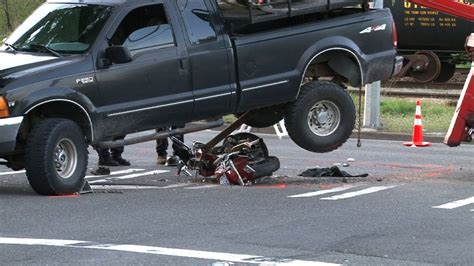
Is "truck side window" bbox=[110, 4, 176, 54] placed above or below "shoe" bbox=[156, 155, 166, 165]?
above

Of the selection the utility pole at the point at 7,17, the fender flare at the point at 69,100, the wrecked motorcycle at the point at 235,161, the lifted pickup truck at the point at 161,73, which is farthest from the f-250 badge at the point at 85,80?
the utility pole at the point at 7,17

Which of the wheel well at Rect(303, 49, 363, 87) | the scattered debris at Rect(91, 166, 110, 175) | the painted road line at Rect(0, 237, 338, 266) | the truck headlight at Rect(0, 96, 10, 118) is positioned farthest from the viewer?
the scattered debris at Rect(91, 166, 110, 175)

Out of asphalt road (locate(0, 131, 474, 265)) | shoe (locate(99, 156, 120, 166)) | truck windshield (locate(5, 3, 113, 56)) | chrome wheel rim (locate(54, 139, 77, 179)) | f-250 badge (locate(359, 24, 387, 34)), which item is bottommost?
shoe (locate(99, 156, 120, 166))

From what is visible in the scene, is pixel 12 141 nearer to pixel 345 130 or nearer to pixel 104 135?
pixel 104 135

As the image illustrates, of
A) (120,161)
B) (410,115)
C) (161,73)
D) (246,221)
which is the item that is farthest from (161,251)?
(410,115)

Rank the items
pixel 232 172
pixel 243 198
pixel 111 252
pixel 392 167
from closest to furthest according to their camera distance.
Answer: pixel 111 252, pixel 243 198, pixel 232 172, pixel 392 167

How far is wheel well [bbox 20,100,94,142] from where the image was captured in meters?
10.5

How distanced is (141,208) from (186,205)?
1.61ft

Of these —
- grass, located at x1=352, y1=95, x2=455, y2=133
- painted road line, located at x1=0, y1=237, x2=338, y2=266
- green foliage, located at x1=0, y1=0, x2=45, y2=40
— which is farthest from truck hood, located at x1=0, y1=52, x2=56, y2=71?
green foliage, located at x1=0, y1=0, x2=45, y2=40

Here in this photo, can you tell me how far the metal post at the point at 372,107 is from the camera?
19172 millimetres

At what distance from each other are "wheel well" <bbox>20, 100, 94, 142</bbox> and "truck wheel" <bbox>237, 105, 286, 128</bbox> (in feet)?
8.13

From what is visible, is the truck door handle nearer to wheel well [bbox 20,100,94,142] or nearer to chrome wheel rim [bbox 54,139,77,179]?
wheel well [bbox 20,100,94,142]

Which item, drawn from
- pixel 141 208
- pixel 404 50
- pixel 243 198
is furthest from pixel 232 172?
pixel 404 50

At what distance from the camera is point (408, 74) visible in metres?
26.4
